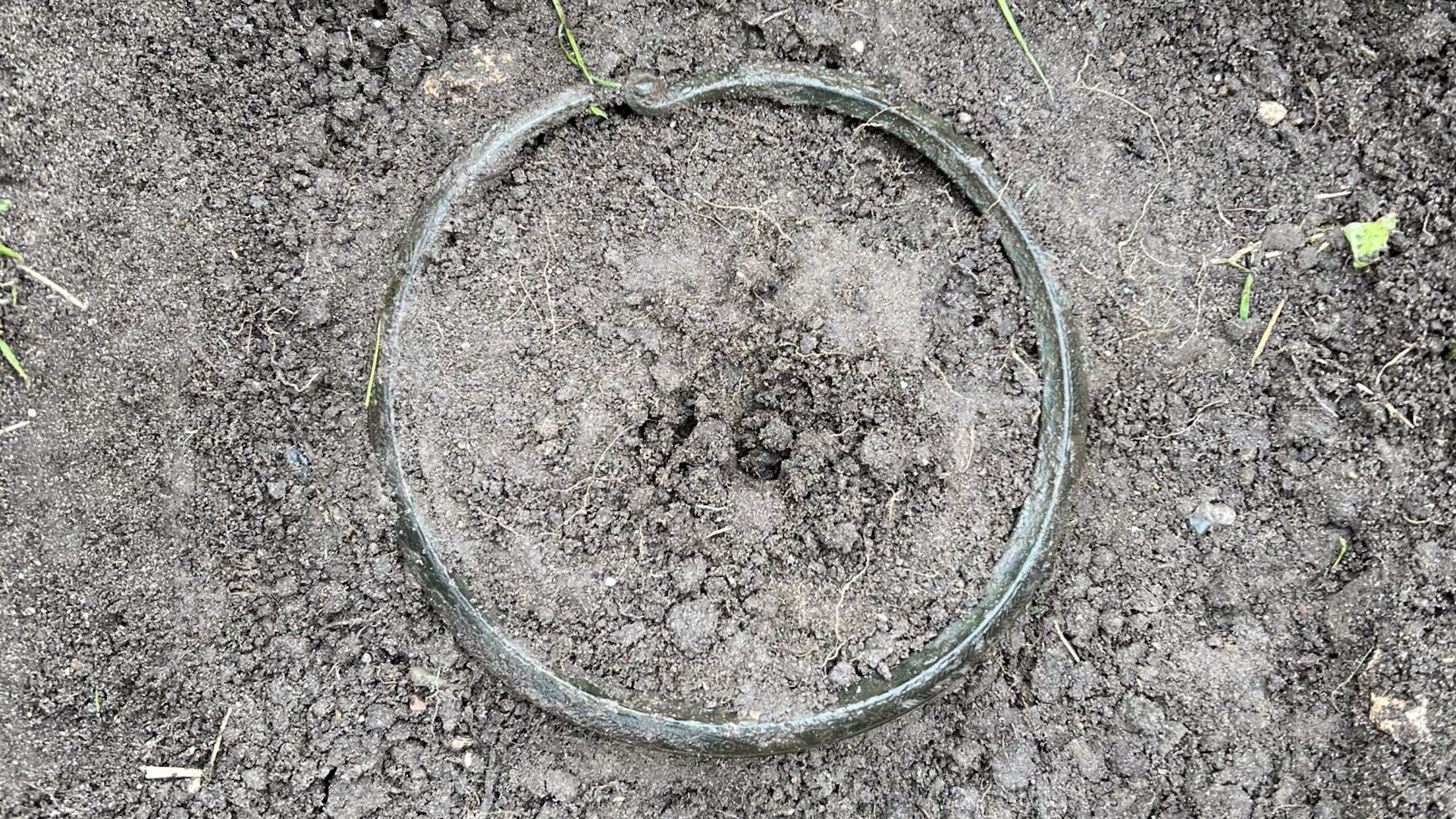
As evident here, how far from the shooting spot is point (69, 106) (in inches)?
58.2

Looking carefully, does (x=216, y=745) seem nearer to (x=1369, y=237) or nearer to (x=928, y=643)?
(x=928, y=643)

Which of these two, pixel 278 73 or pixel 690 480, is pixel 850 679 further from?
pixel 278 73

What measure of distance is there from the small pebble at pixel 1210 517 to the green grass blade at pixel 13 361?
2.02 meters

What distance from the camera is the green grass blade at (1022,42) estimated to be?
1.56m

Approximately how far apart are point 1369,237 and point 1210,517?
54 cm

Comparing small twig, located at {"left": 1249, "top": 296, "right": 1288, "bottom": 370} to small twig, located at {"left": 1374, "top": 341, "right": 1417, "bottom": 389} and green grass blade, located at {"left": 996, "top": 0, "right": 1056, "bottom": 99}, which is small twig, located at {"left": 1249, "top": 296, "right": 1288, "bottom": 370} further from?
green grass blade, located at {"left": 996, "top": 0, "right": 1056, "bottom": 99}

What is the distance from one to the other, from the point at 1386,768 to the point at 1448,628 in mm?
256

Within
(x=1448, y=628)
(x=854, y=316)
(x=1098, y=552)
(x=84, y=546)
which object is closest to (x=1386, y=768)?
(x=1448, y=628)

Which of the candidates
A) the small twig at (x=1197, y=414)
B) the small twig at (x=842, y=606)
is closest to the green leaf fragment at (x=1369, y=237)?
the small twig at (x=1197, y=414)

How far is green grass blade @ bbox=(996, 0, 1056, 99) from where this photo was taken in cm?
156

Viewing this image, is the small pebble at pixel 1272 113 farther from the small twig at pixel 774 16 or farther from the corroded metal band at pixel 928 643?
the small twig at pixel 774 16

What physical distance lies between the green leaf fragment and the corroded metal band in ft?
1.61

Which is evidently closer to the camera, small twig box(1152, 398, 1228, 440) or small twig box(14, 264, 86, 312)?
small twig box(14, 264, 86, 312)

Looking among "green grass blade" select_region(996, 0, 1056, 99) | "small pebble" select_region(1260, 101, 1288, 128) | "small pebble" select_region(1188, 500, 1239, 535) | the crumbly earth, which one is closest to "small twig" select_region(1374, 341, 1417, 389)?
"small pebble" select_region(1188, 500, 1239, 535)
